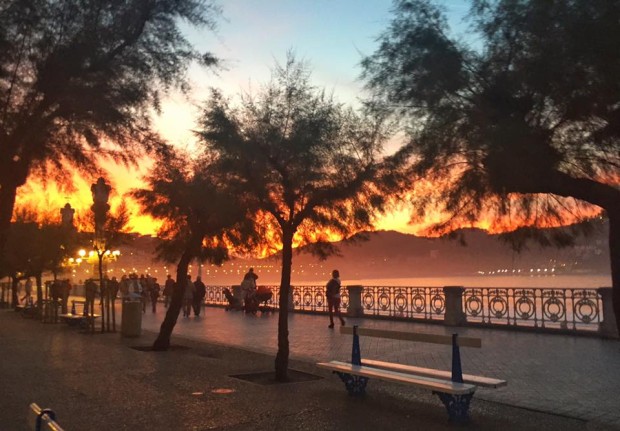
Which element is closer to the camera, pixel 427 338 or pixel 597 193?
pixel 597 193

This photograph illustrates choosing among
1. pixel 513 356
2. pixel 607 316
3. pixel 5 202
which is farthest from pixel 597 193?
pixel 607 316

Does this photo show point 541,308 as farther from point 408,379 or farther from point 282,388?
point 408,379

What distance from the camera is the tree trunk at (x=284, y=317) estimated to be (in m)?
9.84

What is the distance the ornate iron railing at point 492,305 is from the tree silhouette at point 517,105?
899 centimetres

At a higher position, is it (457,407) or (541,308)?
(541,308)

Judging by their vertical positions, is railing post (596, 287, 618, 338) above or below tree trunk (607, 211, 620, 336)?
below

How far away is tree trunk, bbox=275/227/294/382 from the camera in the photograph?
32.3 ft

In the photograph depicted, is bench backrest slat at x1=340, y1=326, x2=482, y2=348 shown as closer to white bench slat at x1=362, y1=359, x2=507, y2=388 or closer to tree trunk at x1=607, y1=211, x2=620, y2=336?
white bench slat at x1=362, y1=359, x2=507, y2=388

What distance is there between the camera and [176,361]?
1202 cm

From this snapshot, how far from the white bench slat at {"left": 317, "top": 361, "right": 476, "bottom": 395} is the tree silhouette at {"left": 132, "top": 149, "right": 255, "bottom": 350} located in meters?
4.15

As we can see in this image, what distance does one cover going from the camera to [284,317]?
1026cm

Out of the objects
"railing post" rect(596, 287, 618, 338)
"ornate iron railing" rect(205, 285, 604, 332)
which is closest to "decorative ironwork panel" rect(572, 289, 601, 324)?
"ornate iron railing" rect(205, 285, 604, 332)

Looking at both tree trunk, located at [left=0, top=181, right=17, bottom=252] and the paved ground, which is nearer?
the paved ground

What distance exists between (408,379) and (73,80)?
217 inches
